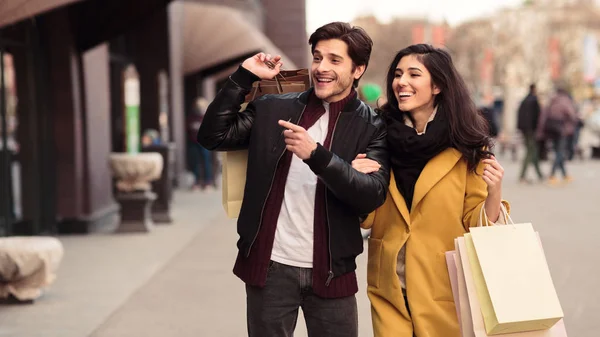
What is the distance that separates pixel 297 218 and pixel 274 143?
11.1 inches

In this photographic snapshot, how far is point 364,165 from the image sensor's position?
116 inches

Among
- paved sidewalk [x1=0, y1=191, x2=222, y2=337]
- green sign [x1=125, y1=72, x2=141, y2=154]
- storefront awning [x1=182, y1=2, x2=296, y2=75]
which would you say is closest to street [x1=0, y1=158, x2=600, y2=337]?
paved sidewalk [x1=0, y1=191, x2=222, y2=337]

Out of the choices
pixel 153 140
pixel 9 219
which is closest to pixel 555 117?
pixel 153 140

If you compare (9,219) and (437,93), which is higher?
(437,93)

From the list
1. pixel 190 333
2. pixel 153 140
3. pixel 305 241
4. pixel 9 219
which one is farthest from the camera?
pixel 153 140

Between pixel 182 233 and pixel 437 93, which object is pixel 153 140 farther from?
pixel 437 93

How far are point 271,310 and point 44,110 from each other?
322 inches

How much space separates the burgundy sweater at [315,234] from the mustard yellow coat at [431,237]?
25cm

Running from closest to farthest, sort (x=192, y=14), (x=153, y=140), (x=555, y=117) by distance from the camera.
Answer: (x=153, y=140) < (x=555, y=117) < (x=192, y=14)

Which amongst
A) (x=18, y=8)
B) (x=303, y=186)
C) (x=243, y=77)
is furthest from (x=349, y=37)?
(x=18, y=8)

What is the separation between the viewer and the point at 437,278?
3.18m

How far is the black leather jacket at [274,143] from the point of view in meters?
3.01

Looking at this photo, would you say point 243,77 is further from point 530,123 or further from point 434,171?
point 530,123

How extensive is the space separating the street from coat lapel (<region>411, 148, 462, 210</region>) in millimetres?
2791
